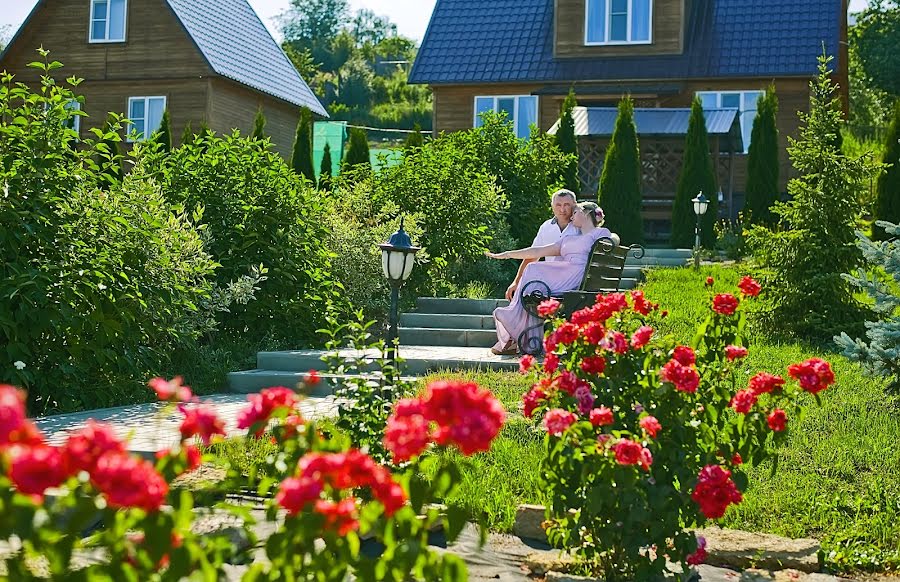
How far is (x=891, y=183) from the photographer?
17547 mm

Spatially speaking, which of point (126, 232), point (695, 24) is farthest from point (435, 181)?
point (695, 24)

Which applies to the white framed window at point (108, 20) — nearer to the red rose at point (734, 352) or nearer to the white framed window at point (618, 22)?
the white framed window at point (618, 22)

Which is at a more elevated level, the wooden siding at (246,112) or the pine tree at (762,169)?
the wooden siding at (246,112)

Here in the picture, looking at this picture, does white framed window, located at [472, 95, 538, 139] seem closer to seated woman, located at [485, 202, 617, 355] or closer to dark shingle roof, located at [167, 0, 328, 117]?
dark shingle roof, located at [167, 0, 328, 117]

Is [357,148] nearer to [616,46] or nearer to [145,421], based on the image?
[616,46]

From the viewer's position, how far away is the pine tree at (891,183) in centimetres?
1745

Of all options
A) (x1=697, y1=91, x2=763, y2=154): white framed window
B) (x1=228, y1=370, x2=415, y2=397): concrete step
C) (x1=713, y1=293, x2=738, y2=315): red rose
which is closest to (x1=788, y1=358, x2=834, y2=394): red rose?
(x1=713, y1=293, x2=738, y2=315): red rose

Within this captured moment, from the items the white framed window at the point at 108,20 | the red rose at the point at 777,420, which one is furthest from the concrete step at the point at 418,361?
the white framed window at the point at 108,20

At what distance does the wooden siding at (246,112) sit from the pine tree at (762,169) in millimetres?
13509

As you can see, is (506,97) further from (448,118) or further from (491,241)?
(491,241)

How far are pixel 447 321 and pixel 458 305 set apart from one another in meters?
0.57

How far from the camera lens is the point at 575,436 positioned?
383cm

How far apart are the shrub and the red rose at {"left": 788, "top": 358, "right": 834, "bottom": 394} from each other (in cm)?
632

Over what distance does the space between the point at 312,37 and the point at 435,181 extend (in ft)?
225
